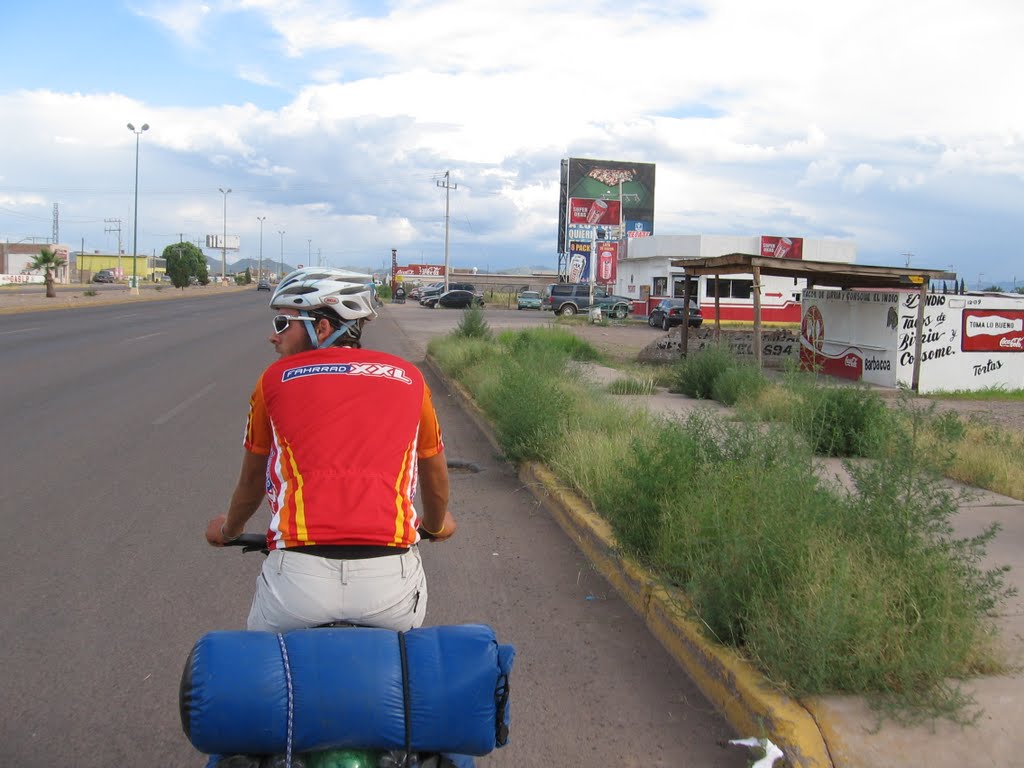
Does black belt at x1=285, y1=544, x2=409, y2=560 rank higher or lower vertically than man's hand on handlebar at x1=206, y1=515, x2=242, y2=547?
higher

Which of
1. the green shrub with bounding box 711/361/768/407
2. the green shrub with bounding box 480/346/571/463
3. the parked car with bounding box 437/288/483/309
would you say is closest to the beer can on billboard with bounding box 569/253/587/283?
the parked car with bounding box 437/288/483/309

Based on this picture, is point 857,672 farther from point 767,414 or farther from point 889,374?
point 889,374

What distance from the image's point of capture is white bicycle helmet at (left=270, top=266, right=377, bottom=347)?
282cm

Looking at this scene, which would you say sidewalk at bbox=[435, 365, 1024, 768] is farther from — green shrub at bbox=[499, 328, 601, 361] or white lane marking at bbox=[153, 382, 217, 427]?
green shrub at bbox=[499, 328, 601, 361]

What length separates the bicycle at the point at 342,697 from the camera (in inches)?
78.4

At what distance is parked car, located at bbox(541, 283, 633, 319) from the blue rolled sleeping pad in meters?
49.0

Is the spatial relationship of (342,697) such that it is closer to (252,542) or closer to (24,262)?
(252,542)

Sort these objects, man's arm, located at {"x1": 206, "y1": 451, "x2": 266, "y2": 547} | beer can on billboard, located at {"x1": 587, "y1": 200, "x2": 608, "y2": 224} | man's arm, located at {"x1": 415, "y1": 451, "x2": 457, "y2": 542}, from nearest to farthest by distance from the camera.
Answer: man's arm, located at {"x1": 206, "y1": 451, "x2": 266, "y2": 547}
man's arm, located at {"x1": 415, "y1": 451, "x2": 457, "y2": 542}
beer can on billboard, located at {"x1": 587, "y1": 200, "x2": 608, "y2": 224}

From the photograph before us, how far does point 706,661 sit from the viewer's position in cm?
434

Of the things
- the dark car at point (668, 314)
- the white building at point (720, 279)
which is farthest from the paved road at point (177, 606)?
the white building at point (720, 279)

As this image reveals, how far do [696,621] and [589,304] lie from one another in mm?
46958

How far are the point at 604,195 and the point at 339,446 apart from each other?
75026 millimetres

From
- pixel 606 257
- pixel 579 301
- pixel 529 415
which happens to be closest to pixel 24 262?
pixel 606 257

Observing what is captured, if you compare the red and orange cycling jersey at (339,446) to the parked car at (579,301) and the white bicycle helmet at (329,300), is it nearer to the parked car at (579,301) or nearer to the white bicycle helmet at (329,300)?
the white bicycle helmet at (329,300)
